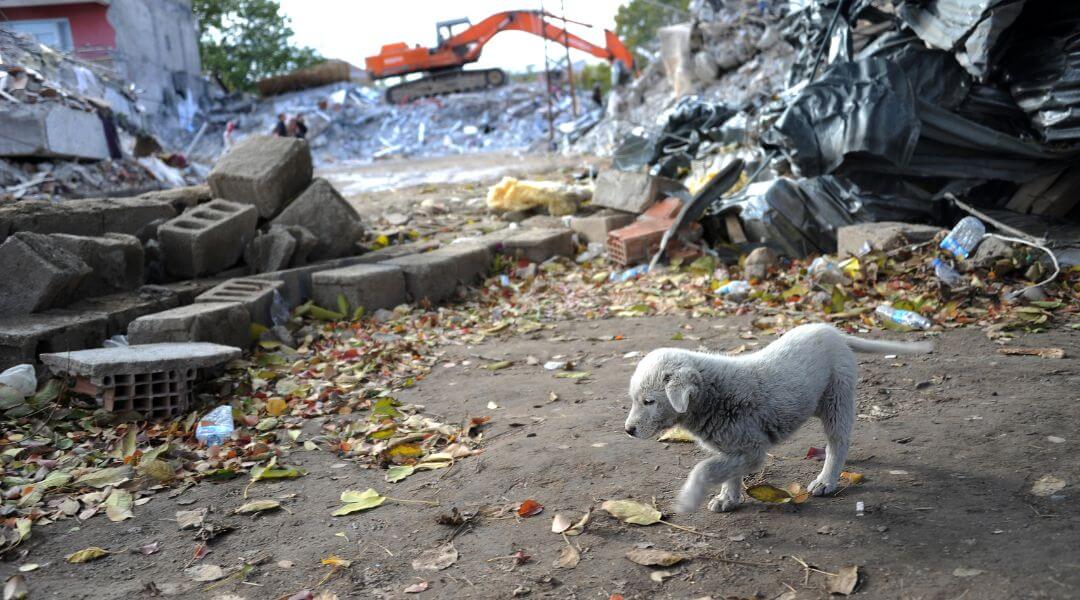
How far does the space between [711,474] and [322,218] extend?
589 centimetres

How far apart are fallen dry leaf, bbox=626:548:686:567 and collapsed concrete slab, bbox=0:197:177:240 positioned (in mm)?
5387

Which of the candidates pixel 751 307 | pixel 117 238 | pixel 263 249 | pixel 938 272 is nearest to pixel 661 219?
pixel 751 307

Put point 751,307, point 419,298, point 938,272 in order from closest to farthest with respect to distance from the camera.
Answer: point 938,272, point 751,307, point 419,298

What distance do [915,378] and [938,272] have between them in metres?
1.67

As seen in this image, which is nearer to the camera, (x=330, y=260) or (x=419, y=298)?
(x=419, y=298)

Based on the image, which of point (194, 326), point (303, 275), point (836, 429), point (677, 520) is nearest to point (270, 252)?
point (303, 275)

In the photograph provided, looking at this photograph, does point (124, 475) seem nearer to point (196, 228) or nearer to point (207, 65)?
point (196, 228)

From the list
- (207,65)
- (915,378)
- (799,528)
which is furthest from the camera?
(207,65)

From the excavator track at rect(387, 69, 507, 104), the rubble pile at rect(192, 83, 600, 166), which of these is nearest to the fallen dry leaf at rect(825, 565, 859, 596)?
the rubble pile at rect(192, 83, 600, 166)

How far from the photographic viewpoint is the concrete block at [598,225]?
8.46m

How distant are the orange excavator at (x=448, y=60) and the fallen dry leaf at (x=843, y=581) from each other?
24049mm

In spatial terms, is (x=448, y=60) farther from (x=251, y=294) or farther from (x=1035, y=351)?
(x=1035, y=351)

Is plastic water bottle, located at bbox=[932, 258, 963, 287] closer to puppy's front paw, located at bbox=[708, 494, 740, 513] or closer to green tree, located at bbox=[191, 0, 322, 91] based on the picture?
puppy's front paw, located at bbox=[708, 494, 740, 513]

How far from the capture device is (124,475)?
144 inches
